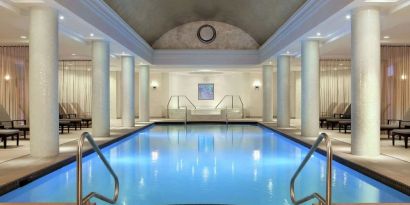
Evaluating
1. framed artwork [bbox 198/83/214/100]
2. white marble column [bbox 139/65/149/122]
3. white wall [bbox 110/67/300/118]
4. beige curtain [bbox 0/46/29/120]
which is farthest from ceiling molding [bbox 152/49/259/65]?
framed artwork [bbox 198/83/214/100]

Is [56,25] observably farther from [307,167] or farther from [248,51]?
[248,51]

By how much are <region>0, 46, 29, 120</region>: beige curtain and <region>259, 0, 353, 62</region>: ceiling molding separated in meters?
8.80

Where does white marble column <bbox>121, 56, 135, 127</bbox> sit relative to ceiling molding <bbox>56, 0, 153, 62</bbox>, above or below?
below

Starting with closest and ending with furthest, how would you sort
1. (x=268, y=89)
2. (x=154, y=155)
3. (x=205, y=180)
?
(x=205, y=180), (x=154, y=155), (x=268, y=89)

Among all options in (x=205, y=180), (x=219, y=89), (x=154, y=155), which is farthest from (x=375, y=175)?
(x=219, y=89)

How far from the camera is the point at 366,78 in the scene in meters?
8.30

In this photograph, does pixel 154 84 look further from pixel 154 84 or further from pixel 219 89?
pixel 219 89

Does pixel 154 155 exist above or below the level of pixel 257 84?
below

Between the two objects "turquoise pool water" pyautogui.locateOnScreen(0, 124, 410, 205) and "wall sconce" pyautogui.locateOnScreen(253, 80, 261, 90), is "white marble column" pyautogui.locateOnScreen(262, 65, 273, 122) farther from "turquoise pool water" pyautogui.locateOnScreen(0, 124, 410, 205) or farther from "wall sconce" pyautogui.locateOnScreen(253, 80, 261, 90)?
"turquoise pool water" pyautogui.locateOnScreen(0, 124, 410, 205)

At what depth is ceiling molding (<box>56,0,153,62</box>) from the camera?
8968mm

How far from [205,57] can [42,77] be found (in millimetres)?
12641

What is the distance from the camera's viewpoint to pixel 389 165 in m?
7.15

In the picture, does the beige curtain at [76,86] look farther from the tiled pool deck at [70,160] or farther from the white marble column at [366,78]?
the white marble column at [366,78]

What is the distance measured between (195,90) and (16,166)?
20.7 metres
